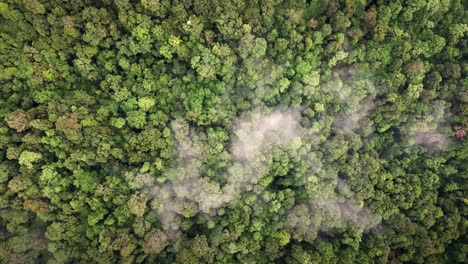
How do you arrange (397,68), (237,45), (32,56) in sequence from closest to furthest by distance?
(32,56) → (237,45) → (397,68)

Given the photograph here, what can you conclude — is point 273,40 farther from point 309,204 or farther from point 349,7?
point 309,204

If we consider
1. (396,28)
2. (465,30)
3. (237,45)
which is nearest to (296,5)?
(237,45)

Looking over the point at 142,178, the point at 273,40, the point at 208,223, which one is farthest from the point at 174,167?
the point at 273,40

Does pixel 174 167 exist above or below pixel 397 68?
below

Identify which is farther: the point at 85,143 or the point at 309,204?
the point at 309,204

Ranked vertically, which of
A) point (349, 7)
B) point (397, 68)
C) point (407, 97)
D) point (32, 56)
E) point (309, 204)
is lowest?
point (309, 204)

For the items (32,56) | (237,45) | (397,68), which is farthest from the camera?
(397,68)

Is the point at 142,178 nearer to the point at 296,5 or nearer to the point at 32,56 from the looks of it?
the point at 32,56
